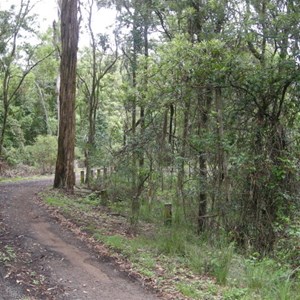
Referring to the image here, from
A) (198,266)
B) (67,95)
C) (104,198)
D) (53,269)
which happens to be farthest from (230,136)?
(67,95)

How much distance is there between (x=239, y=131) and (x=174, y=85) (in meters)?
1.88

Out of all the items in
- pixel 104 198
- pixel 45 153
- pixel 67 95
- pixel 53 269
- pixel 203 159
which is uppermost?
pixel 67 95

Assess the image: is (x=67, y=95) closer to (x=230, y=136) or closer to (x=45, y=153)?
(x=230, y=136)

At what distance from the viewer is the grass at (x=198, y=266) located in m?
5.58

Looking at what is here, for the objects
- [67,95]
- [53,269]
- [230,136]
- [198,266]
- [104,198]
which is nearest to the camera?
[53,269]

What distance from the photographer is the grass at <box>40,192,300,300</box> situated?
558 centimetres

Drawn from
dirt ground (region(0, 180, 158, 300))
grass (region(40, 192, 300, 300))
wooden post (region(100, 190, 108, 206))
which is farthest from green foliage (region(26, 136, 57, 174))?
grass (region(40, 192, 300, 300))

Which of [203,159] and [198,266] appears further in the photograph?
[203,159]

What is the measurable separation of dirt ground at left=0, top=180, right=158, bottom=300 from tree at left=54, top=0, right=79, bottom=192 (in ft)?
21.7

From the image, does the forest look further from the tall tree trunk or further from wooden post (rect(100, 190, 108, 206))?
wooden post (rect(100, 190, 108, 206))

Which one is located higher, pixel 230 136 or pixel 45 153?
pixel 230 136

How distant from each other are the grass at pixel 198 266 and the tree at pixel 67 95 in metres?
6.84

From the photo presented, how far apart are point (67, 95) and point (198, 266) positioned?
36.1 feet

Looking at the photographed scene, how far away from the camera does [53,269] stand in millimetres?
6312
